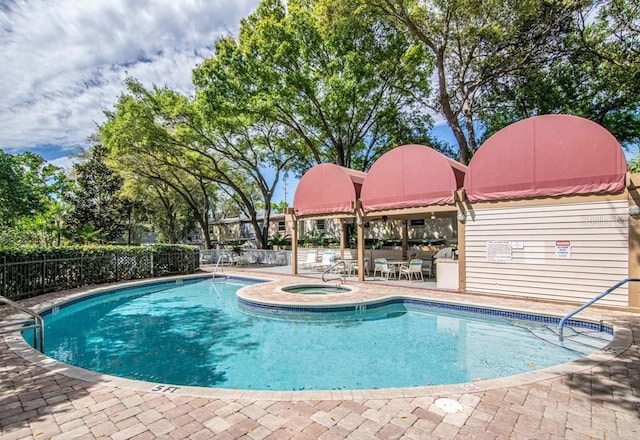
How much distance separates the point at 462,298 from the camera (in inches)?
360

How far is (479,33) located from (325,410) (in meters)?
18.1

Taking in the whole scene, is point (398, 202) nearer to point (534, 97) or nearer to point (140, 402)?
point (140, 402)

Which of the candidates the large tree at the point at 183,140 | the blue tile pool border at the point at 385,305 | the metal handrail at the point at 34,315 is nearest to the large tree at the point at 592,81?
the large tree at the point at 183,140

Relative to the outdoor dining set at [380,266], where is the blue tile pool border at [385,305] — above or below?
below

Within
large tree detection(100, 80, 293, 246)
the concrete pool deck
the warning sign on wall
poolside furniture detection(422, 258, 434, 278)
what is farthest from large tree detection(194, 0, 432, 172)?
the concrete pool deck

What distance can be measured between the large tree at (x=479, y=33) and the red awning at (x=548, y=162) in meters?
8.10

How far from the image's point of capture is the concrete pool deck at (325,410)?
2.99 metres

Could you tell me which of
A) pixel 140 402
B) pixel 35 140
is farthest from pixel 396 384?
pixel 35 140

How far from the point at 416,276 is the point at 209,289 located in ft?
28.0

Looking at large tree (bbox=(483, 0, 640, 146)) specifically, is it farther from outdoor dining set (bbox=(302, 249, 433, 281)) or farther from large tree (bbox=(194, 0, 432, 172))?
outdoor dining set (bbox=(302, 249, 433, 281))

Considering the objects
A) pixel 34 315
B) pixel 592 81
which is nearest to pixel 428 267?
pixel 34 315

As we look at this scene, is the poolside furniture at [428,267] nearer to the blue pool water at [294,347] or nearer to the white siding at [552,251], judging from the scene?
the white siding at [552,251]

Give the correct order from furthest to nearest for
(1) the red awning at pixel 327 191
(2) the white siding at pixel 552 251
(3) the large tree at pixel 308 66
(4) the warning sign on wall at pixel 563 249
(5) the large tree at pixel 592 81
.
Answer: (3) the large tree at pixel 308 66 → (5) the large tree at pixel 592 81 → (1) the red awning at pixel 327 191 → (4) the warning sign on wall at pixel 563 249 → (2) the white siding at pixel 552 251

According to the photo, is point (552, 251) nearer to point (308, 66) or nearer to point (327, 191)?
point (327, 191)
